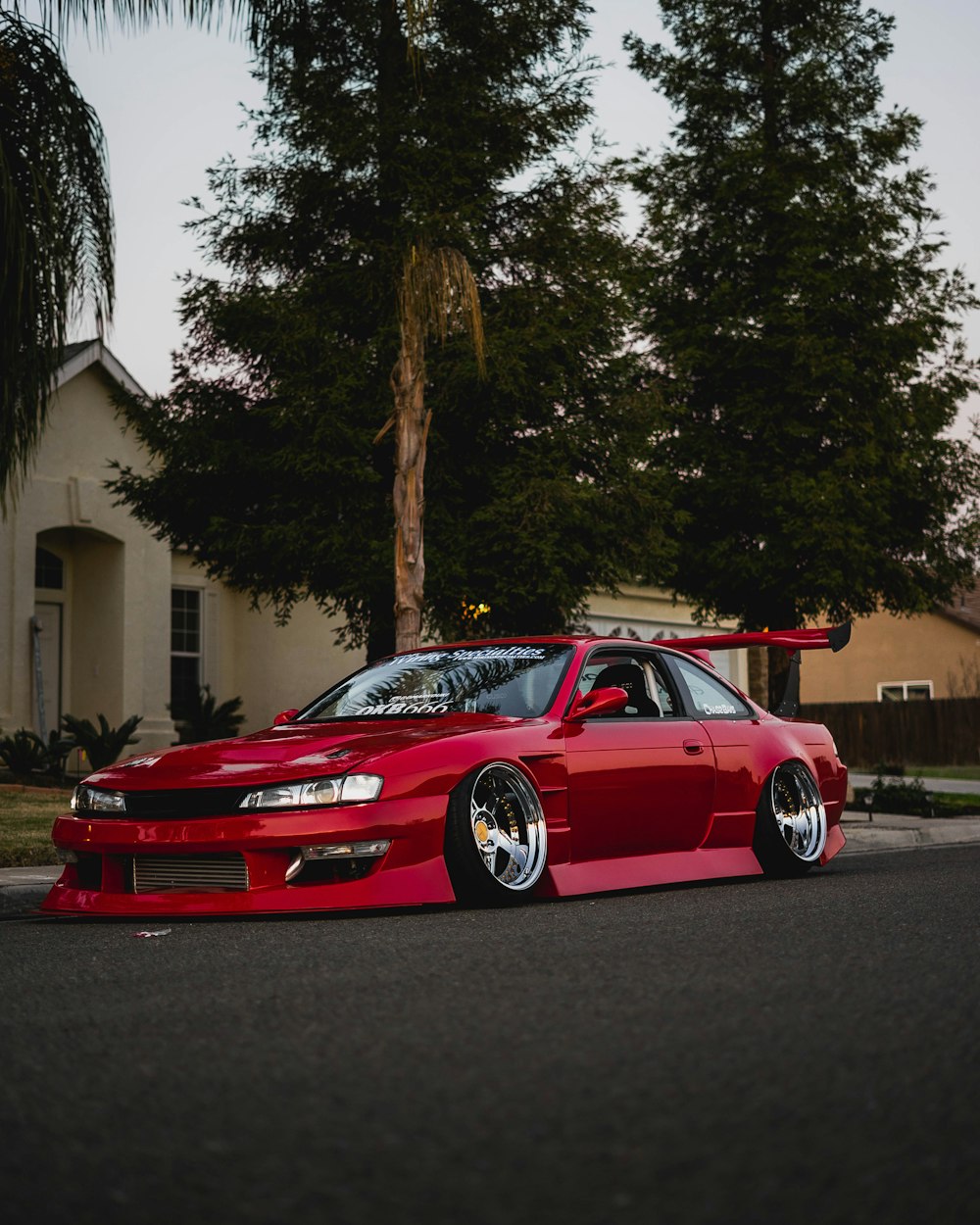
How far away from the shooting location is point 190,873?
7379 mm

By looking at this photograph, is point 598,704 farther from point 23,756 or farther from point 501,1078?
point 23,756

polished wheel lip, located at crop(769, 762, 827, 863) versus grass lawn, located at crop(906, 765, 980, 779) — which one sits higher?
polished wheel lip, located at crop(769, 762, 827, 863)

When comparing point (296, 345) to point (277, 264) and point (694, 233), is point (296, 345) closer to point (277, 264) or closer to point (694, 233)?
point (277, 264)

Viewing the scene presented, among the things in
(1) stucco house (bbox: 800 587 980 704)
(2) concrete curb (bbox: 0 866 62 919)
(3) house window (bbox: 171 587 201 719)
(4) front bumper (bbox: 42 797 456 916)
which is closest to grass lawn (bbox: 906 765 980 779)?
(1) stucco house (bbox: 800 587 980 704)

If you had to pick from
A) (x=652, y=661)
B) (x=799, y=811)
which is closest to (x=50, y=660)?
(x=652, y=661)

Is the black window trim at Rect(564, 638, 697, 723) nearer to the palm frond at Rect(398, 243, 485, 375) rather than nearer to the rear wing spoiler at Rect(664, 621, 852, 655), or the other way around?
the rear wing spoiler at Rect(664, 621, 852, 655)

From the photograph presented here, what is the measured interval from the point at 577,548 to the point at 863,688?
116 feet

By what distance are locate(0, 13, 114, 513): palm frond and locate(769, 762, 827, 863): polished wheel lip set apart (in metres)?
5.01

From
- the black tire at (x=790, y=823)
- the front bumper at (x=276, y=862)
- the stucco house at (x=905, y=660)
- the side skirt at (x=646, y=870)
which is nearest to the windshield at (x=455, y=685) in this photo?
the side skirt at (x=646, y=870)

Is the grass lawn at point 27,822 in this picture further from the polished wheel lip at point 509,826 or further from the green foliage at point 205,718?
the green foliage at point 205,718

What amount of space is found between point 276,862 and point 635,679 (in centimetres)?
288

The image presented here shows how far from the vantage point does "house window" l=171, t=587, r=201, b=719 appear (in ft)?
76.2

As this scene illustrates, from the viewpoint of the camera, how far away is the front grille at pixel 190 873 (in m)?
7.29

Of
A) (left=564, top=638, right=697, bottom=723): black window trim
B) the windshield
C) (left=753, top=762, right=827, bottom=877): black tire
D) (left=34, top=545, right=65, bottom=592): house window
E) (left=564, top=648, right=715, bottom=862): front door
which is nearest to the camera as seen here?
(left=564, top=648, right=715, bottom=862): front door
